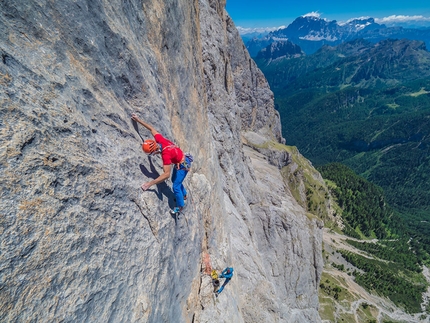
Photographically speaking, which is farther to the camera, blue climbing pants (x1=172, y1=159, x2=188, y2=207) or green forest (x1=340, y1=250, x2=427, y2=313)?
green forest (x1=340, y1=250, x2=427, y2=313)

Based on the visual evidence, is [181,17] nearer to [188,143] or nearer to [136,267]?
[188,143]

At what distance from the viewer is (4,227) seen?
602 cm

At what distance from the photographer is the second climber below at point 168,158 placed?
10617 mm

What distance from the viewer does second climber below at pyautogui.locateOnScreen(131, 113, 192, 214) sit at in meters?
10.6

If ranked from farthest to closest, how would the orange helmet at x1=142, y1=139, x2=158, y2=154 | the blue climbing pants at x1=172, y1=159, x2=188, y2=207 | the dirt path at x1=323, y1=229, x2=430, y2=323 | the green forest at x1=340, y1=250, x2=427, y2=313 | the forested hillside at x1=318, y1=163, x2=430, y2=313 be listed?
the forested hillside at x1=318, y1=163, x2=430, y2=313 < the green forest at x1=340, y1=250, x2=427, y2=313 < the dirt path at x1=323, y1=229, x2=430, y2=323 < the blue climbing pants at x1=172, y1=159, x2=188, y2=207 < the orange helmet at x1=142, y1=139, x2=158, y2=154

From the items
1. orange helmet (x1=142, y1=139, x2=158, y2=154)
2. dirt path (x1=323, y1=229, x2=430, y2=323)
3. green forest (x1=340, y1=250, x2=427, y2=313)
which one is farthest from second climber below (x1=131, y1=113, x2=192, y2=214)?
green forest (x1=340, y1=250, x2=427, y2=313)

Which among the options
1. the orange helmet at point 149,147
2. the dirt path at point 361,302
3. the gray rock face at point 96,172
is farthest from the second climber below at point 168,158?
the dirt path at point 361,302

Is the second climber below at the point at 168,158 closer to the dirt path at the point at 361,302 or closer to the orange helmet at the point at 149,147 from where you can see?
the orange helmet at the point at 149,147

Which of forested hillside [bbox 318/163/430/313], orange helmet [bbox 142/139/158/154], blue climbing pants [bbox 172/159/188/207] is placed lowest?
forested hillside [bbox 318/163/430/313]

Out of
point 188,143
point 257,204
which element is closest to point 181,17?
point 188,143

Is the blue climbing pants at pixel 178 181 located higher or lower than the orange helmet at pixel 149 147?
lower

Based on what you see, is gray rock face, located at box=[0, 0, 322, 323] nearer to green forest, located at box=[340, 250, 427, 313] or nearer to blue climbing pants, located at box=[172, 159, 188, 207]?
blue climbing pants, located at box=[172, 159, 188, 207]

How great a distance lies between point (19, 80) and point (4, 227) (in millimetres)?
3906

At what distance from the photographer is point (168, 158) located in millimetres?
11289
